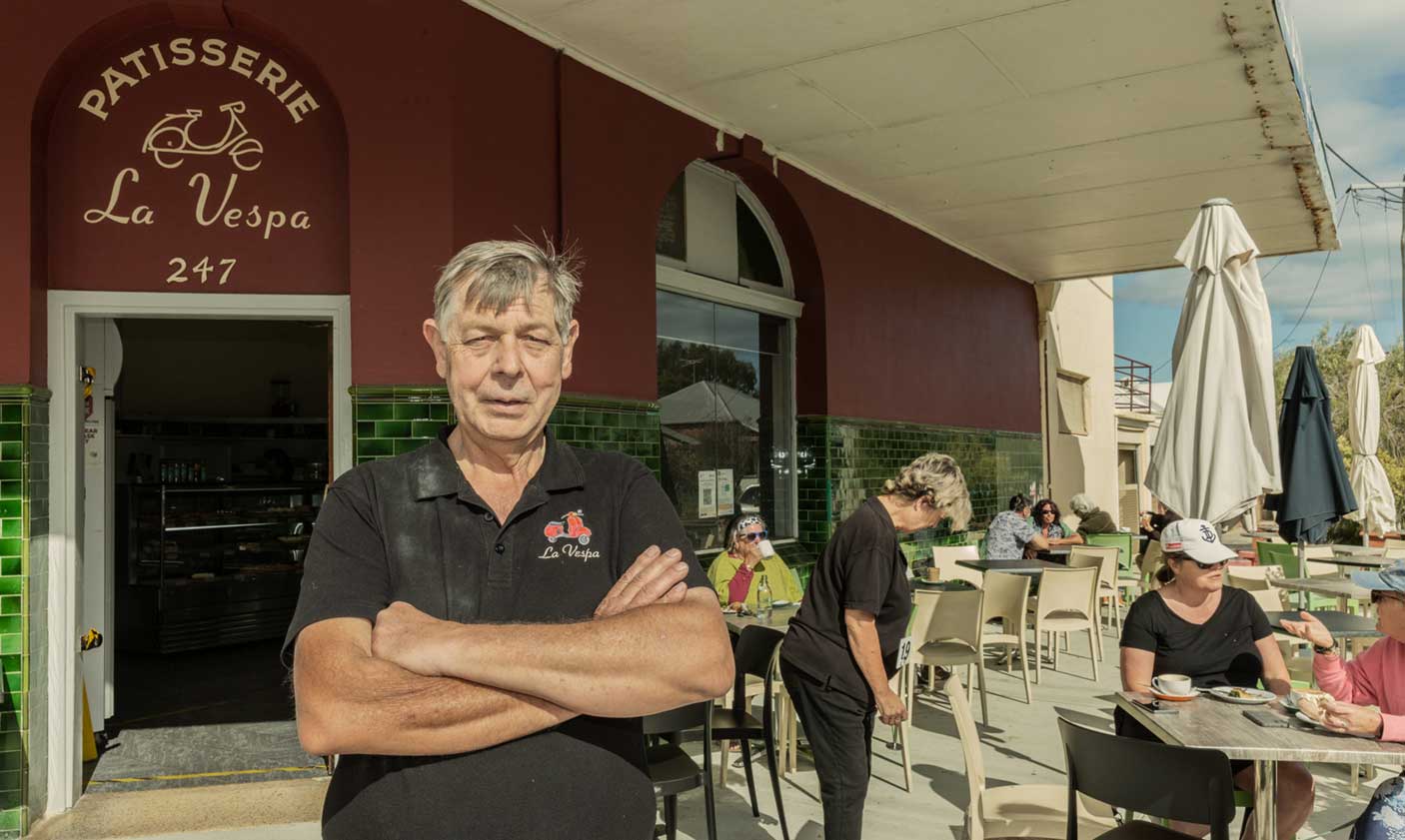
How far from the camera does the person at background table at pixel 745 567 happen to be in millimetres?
6047

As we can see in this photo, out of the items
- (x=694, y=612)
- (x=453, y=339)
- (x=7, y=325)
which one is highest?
(x=7, y=325)

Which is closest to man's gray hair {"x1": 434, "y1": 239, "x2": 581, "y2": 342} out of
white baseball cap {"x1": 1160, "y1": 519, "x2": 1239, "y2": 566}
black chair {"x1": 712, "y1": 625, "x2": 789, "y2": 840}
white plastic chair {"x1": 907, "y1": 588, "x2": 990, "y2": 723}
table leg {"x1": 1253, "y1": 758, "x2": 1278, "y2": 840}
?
table leg {"x1": 1253, "y1": 758, "x2": 1278, "y2": 840}

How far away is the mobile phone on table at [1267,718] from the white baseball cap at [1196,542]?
602mm

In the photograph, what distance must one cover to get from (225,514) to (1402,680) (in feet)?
28.8

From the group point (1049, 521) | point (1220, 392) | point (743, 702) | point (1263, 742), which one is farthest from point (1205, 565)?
point (1049, 521)

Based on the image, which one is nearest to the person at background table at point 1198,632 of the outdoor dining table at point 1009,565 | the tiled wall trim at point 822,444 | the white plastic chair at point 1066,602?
the tiled wall trim at point 822,444

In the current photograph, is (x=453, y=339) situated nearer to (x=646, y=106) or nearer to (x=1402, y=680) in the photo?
(x=1402, y=680)

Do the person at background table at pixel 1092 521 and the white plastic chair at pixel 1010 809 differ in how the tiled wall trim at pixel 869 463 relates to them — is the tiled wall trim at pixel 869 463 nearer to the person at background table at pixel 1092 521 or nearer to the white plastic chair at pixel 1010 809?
the person at background table at pixel 1092 521

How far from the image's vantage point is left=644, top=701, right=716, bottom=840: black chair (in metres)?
3.94

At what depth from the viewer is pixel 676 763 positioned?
405 centimetres

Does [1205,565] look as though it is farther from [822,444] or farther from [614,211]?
[822,444]

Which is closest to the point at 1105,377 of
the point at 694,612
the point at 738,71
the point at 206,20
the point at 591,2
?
the point at 738,71

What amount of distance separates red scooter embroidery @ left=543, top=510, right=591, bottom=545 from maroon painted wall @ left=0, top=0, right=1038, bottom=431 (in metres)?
3.45

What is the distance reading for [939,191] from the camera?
927 cm
